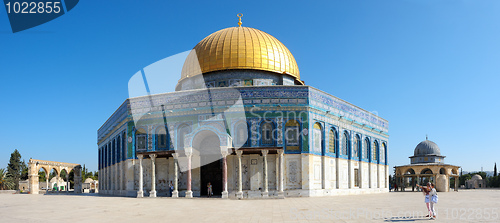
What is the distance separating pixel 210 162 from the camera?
28.2 m

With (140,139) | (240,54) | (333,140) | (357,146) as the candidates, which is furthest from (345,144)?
(140,139)

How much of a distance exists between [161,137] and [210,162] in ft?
11.9

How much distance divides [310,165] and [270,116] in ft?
12.5

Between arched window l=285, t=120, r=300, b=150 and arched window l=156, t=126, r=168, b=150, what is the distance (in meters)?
8.00

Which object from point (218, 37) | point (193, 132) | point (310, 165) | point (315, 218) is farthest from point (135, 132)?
point (315, 218)

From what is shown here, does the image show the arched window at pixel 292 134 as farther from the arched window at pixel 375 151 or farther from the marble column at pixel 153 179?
the arched window at pixel 375 151

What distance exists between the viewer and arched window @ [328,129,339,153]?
29.2 metres

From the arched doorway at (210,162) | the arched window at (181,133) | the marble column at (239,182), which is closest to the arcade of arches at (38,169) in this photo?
the arched window at (181,133)

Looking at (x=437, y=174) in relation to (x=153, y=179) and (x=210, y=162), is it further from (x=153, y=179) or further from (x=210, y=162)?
(x=153, y=179)

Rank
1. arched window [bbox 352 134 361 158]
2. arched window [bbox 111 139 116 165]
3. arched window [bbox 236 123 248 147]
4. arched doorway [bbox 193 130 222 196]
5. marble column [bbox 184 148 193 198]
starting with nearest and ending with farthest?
1. marble column [bbox 184 148 193 198]
2. arched window [bbox 236 123 248 147]
3. arched doorway [bbox 193 130 222 196]
4. arched window [bbox 352 134 361 158]
5. arched window [bbox 111 139 116 165]

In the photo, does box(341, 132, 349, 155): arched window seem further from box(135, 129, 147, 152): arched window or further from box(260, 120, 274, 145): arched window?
box(135, 129, 147, 152): arched window

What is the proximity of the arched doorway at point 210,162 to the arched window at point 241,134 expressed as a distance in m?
1.94

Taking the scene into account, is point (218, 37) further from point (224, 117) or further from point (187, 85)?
point (224, 117)

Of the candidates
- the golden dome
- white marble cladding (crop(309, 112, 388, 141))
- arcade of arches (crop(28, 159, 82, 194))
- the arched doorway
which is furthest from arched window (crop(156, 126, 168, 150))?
arcade of arches (crop(28, 159, 82, 194))
